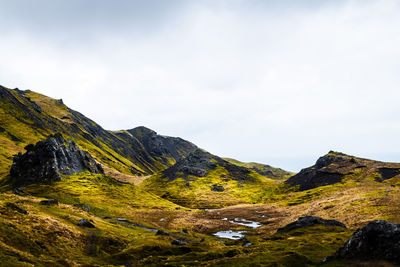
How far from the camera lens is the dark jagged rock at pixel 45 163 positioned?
132m

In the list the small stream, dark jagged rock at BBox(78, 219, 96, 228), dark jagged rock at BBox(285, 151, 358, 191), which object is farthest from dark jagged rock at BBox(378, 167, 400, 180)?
dark jagged rock at BBox(78, 219, 96, 228)

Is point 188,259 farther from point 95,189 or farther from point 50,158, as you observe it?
point 50,158

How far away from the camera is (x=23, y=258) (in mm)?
34469

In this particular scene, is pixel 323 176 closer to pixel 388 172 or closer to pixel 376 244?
pixel 388 172

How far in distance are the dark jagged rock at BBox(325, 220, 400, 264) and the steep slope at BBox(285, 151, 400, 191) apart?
142 metres

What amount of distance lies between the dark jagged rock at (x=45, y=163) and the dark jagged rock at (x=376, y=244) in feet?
462

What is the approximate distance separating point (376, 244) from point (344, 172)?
158611 millimetres

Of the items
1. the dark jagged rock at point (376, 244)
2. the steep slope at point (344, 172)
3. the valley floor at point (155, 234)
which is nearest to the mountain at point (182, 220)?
the dark jagged rock at point (376, 244)

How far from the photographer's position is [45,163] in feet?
452

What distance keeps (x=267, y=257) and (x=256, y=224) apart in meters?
62.1

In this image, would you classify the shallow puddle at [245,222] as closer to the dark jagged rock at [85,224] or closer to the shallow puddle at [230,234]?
the shallow puddle at [230,234]

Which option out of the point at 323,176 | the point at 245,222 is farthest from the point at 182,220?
the point at 323,176

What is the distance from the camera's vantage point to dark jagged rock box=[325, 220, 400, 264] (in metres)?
31.3

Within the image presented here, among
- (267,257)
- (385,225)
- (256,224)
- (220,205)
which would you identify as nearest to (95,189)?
(220,205)
